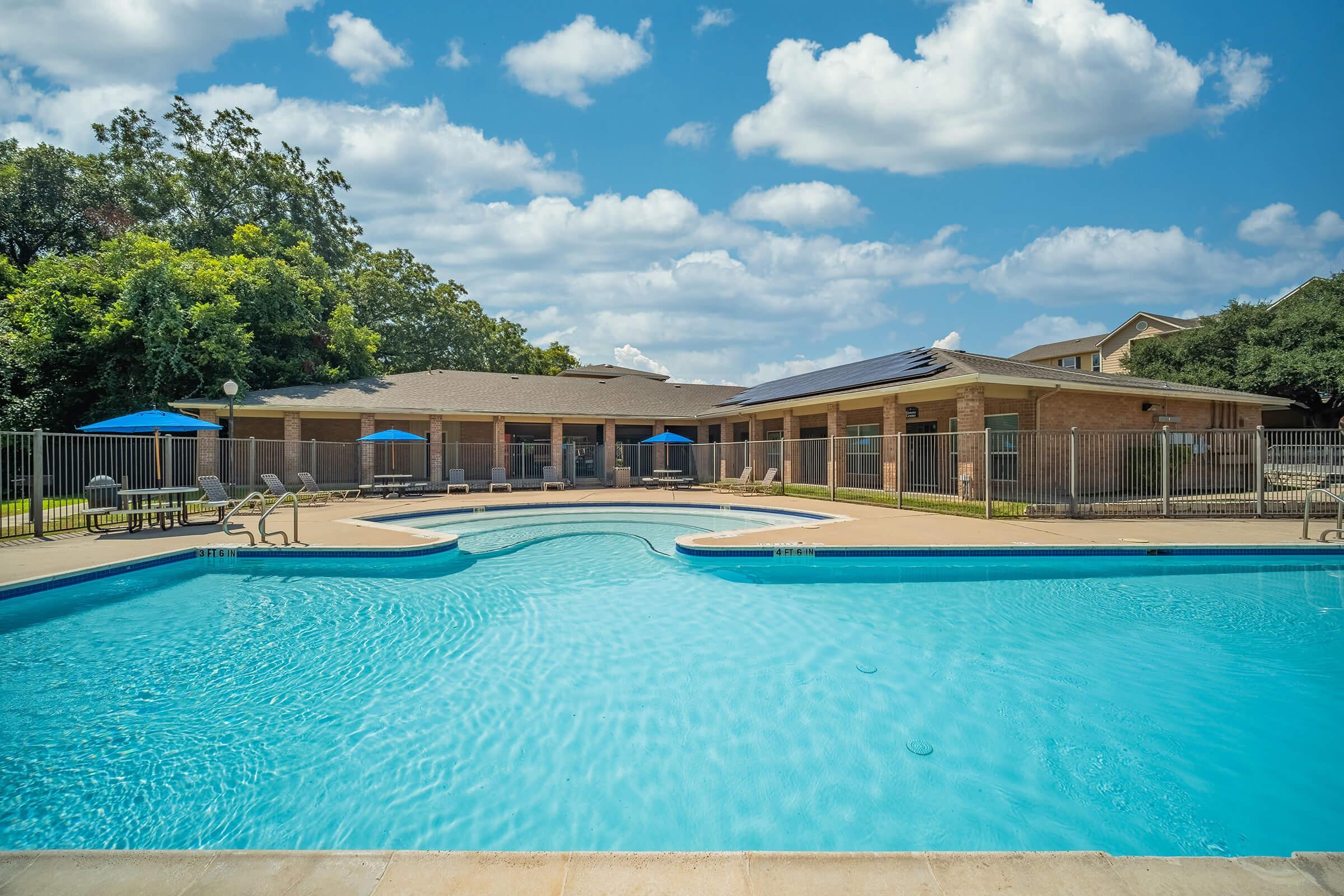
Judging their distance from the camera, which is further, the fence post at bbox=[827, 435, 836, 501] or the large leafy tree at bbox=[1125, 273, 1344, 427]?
the large leafy tree at bbox=[1125, 273, 1344, 427]

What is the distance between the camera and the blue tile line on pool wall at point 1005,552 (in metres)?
9.22

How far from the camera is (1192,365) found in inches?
1147

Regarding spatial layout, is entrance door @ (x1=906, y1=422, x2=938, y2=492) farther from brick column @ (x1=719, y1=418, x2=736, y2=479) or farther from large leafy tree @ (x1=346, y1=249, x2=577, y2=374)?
large leafy tree @ (x1=346, y1=249, x2=577, y2=374)

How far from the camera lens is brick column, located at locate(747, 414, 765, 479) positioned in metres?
22.2

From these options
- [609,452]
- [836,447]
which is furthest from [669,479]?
[836,447]

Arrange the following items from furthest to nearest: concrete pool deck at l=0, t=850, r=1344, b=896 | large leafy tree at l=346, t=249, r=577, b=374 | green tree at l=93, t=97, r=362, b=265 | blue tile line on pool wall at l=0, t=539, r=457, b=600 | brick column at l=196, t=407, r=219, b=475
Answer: large leafy tree at l=346, t=249, r=577, b=374 → green tree at l=93, t=97, r=362, b=265 → brick column at l=196, t=407, r=219, b=475 → blue tile line on pool wall at l=0, t=539, r=457, b=600 → concrete pool deck at l=0, t=850, r=1344, b=896

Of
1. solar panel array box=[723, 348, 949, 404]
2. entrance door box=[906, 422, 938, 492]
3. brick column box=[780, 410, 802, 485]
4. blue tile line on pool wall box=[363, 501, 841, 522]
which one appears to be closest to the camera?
blue tile line on pool wall box=[363, 501, 841, 522]

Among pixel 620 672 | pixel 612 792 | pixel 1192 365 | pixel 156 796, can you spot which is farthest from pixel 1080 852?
pixel 1192 365

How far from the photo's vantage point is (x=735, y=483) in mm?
21562

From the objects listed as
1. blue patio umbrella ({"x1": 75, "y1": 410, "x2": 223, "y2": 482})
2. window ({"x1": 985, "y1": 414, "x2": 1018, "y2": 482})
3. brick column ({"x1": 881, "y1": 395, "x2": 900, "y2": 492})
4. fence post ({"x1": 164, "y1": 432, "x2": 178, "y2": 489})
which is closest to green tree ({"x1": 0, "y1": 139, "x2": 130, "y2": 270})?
fence post ({"x1": 164, "y1": 432, "x2": 178, "y2": 489})

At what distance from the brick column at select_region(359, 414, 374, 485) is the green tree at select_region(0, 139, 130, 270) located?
715 inches

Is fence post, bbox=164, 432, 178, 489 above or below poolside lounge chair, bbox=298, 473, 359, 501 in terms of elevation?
above

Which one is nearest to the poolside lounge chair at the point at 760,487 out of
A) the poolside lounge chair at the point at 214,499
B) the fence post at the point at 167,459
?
the poolside lounge chair at the point at 214,499

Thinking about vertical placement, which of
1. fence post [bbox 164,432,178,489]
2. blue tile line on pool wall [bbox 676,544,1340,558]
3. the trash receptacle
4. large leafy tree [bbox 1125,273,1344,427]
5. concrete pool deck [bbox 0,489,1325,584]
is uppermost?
large leafy tree [bbox 1125,273,1344,427]
